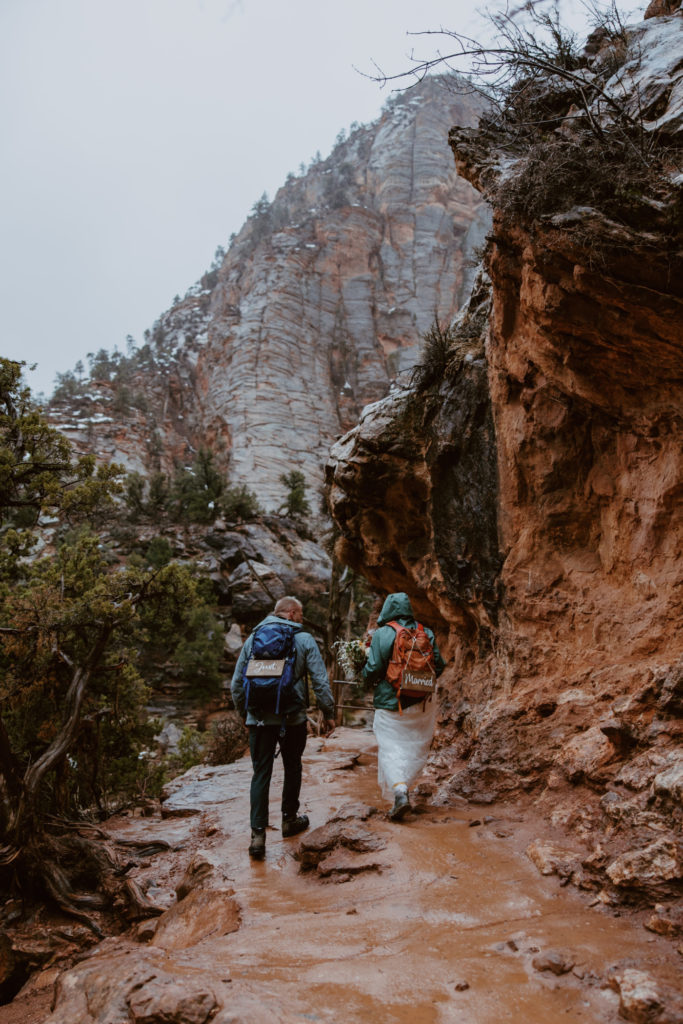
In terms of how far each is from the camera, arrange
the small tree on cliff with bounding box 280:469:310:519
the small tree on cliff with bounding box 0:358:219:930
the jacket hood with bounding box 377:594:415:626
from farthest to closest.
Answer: the small tree on cliff with bounding box 280:469:310:519 < the small tree on cliff with bounding box 0:358:219:930 < the jacket hood with bounding box 377:594:415:626

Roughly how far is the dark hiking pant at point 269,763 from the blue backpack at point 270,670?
198 mm

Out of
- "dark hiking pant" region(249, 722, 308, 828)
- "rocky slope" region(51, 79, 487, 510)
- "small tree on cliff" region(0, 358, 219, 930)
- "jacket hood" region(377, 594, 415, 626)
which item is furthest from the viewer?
"rocky slope" region(51, 79, 487, 510)

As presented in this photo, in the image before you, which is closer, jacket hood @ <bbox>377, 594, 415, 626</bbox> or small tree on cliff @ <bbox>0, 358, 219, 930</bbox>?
jacket hood @ <bbox>377, 594, 415, 626</bbox>

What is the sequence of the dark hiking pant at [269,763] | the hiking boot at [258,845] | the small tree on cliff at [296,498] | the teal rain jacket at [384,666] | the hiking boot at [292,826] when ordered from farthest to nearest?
the small tree on cliff at [296,498]
the teal rain jacket at [384,666]
the hiking boot at [292,826]
the dark hiking pant at [269,763]
the hiking boot at [258,845]

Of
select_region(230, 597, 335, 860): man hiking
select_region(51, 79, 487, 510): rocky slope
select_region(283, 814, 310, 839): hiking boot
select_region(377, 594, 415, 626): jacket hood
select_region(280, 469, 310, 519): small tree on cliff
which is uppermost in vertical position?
select_region(51, 79, 487, 510): rocky slope

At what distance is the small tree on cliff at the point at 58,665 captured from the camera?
17.7ft

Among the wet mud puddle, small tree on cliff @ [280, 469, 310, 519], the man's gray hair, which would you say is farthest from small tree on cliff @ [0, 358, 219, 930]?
small tree on cliff @ [280, 469, 310, 519]

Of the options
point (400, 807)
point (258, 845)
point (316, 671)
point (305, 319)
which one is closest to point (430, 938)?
point (400, 807)

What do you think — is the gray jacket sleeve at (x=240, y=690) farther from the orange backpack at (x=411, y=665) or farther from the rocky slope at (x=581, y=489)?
the rocky slope at (x=581, y=489)

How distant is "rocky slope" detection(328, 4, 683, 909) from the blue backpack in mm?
1817

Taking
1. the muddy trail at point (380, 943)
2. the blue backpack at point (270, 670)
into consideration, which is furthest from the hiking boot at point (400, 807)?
the blue backpack at point (270, 670)

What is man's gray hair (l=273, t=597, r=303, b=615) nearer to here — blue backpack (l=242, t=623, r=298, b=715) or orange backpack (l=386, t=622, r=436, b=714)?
blue backpack (l=242, t=623, r=298, b=715)

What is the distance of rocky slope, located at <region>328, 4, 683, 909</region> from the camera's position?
3820 millimetres

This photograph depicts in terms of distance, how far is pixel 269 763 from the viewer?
4.61 metres
